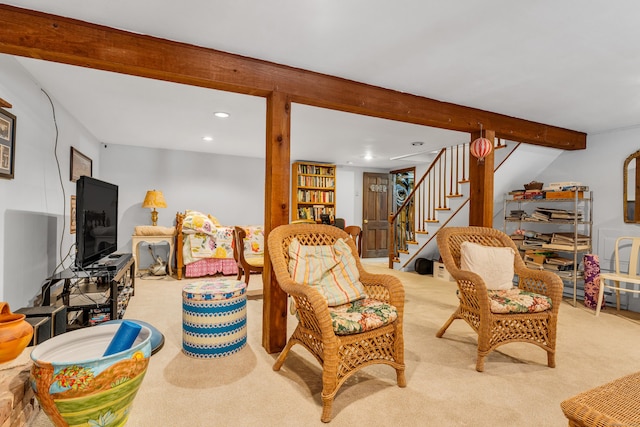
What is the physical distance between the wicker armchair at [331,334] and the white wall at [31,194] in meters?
1.97

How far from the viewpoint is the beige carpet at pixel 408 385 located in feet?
5.74

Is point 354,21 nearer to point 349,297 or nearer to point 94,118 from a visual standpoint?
point 349,297

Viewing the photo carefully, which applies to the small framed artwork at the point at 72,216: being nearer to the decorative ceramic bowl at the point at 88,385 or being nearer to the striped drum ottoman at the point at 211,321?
the striped drum ottoman at the point at 211,321

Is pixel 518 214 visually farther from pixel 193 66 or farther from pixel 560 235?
pixel 193 66

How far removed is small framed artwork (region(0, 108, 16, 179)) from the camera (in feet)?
7.73

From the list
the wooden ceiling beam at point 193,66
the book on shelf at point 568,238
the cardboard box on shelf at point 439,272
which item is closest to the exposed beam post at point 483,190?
the wooden ceiling beam at point 193,66

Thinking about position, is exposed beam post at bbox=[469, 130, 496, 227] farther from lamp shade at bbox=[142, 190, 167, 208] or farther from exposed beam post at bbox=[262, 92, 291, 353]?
lamp shade at bbox=[142, 190, 167, 208]

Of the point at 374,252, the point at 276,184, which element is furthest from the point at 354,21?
the point at 374,252

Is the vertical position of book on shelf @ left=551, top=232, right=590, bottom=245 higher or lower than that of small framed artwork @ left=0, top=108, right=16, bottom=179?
lower

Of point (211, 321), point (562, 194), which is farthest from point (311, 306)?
point (562, 194)

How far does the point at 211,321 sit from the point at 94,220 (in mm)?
1627

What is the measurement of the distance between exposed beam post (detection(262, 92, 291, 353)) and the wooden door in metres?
5.23

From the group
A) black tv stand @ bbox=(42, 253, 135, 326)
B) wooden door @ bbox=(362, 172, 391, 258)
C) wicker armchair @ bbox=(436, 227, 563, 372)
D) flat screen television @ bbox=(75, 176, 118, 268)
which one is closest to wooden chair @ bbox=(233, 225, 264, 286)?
black tv stand @ bbox=(42, 253, 135, 326)

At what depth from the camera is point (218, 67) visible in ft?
7.66
